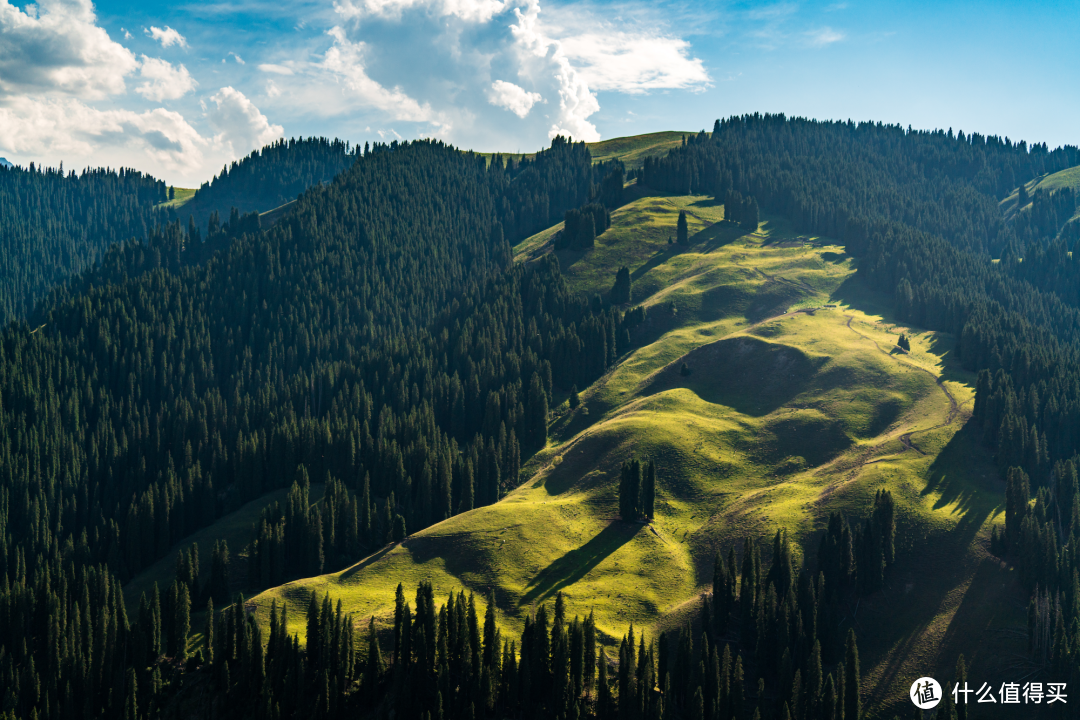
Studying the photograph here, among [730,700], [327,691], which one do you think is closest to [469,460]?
[327,691]

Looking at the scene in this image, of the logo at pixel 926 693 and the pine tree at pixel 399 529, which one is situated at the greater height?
the pine tree at pixel 399 529

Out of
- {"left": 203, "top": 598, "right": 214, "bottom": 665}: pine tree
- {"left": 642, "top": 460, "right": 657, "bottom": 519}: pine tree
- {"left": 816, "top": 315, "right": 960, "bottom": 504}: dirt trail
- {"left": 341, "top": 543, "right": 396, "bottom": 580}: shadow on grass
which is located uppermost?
{"left": 816, "top": 315, "right": 960, "bottom": 504}: dirt trail

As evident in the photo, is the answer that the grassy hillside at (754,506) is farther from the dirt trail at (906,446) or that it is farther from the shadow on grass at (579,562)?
the dirt trail at (906,446)

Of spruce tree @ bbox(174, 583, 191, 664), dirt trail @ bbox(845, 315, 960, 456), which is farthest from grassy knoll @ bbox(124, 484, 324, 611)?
dirt trail @ bbox(845, 315, 960, 456)

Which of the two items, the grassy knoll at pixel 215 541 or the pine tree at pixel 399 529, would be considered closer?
the grassy knoll at pixel 215 541

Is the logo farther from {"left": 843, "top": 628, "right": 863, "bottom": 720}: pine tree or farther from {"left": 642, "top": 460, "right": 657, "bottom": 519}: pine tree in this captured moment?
{"left": 642, "top": 460, "right": 657, "bottom": 519}: pine tree

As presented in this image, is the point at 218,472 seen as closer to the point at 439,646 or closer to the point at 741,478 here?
the point at 439,646

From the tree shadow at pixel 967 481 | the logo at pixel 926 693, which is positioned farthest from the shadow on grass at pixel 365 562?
the tree shadow at pixel 967 481
